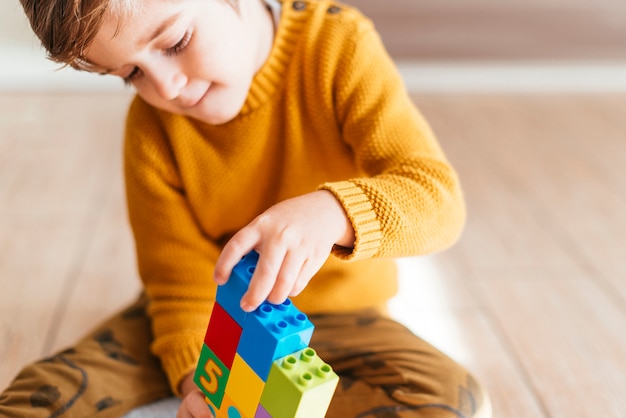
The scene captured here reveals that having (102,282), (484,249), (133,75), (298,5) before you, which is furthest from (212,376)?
(484,249)

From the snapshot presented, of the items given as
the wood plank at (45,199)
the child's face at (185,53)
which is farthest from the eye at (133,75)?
the wood plank at (45,199)

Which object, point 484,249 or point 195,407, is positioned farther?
point 484,249

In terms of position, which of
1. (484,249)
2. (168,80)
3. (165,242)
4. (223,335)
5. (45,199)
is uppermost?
(168,80)

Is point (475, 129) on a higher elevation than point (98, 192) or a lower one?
higher

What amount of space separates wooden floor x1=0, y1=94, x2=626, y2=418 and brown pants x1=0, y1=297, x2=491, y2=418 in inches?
7.5

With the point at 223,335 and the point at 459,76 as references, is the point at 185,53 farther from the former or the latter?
the point at 459,76

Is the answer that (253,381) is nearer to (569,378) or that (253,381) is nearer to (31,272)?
(569,378)

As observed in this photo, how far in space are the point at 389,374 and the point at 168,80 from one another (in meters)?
0.34

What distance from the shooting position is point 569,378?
34.3 inches

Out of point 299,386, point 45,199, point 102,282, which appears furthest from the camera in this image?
point 45,199

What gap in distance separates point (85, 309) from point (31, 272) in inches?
4.9

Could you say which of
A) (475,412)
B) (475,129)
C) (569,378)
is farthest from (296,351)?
(475,129)

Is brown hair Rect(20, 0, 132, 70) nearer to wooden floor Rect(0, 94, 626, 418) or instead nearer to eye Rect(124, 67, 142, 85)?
eye Rect(124, 67, 142, 85)

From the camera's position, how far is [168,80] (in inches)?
22.8
